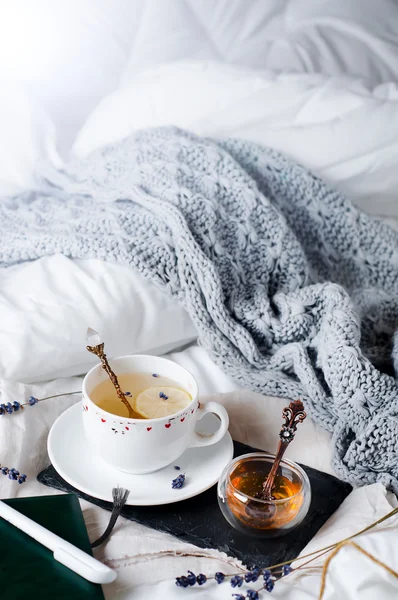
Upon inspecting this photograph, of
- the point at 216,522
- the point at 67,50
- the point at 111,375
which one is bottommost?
the point at 216,522

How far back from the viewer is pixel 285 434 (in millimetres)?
553

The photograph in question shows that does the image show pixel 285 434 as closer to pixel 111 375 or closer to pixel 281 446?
pixel 281 446

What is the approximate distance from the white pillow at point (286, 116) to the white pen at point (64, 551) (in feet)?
2.43

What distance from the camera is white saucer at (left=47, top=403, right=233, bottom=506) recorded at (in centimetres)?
59

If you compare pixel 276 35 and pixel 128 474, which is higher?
pixel 276 35

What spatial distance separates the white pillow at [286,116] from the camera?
1.06 metres

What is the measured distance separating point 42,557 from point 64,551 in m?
0.02

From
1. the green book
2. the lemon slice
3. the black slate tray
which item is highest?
the lemon slice

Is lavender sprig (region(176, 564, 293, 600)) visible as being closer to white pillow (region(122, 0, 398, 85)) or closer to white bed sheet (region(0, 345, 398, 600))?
white bed sheet (region(0, 345, 398, 600))

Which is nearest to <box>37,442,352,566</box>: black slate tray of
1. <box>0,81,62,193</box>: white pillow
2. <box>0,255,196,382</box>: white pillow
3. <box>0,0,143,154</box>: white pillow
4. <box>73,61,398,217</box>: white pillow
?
<box>0,255,196,382</box>: white pillow

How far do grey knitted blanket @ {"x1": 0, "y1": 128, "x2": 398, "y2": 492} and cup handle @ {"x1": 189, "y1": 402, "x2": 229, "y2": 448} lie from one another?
0.44 feet

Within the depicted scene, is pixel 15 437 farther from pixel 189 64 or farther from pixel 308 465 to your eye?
pixel 189 64

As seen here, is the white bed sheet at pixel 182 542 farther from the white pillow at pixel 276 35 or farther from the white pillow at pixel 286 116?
the white pillow at pixel 276 35

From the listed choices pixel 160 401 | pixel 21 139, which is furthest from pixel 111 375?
pixel 21 139
